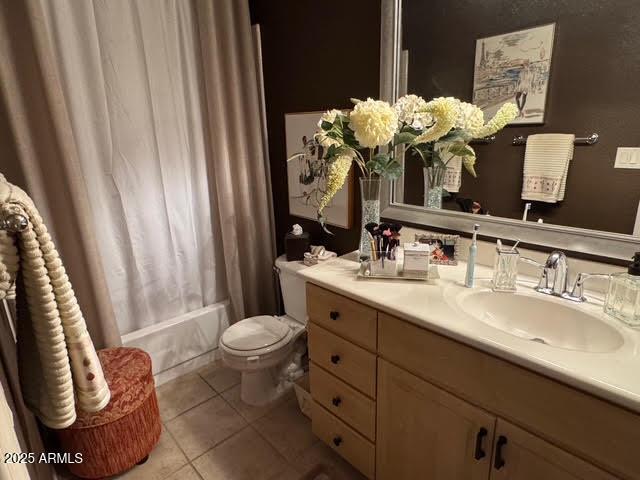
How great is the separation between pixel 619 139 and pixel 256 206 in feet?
5.80

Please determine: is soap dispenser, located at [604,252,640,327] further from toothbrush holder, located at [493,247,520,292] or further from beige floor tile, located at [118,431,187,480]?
beige floor tile, located at [118,431,187,480]

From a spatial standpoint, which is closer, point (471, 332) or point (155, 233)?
point (471, 332)

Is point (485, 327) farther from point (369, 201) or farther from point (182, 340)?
point (182, 340)

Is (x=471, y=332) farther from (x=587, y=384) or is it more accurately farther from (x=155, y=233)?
(x=155, y=233)

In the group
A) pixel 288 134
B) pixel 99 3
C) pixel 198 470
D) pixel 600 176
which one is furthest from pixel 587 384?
pixel 99 3

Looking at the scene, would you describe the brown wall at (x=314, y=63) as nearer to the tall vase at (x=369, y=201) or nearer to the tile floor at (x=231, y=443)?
the tall vase at (x=369, y=201)

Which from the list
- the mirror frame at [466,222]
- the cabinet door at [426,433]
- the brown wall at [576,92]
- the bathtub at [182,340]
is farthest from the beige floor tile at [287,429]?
the brown wall at [576,92]

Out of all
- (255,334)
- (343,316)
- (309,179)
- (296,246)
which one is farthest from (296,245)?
(343,316)

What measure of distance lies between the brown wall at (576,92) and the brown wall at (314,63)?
1.17 feet

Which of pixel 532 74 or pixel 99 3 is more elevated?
pixel 99 3

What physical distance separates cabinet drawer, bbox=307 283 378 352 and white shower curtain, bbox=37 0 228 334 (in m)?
1.10

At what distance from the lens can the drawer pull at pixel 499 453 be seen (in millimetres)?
880

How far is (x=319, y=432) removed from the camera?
151cm

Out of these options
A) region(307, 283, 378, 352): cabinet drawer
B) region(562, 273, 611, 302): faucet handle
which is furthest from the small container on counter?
region(562, 273, 611, 302): faucet handle
